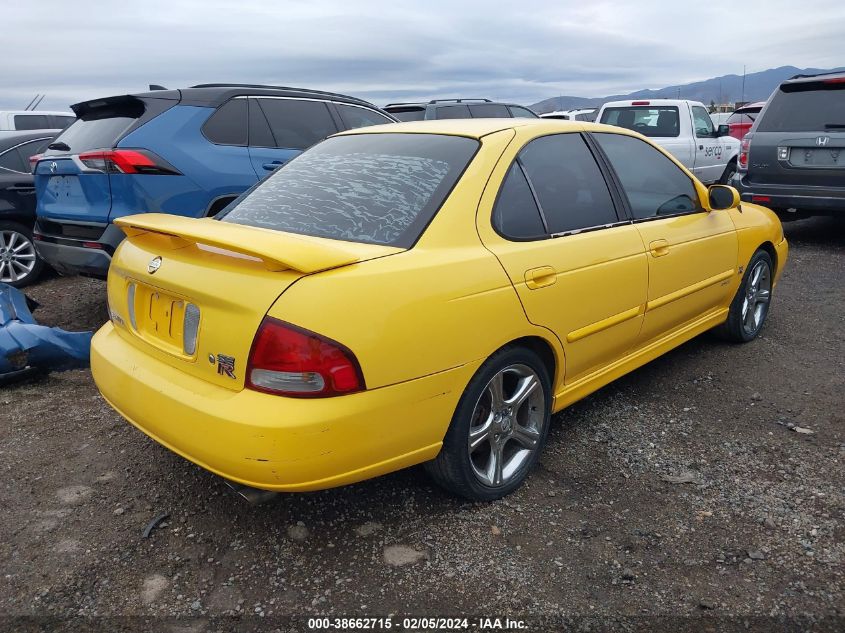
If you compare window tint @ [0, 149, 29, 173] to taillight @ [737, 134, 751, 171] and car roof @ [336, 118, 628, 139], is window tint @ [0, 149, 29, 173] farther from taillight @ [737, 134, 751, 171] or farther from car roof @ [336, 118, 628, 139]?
taillight @ [737, 134, 751, 171]

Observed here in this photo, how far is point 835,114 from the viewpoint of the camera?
Answer: 24.1 ft

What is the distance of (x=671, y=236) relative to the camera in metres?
3.70

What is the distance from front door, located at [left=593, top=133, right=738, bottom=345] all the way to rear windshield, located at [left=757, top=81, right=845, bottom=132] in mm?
4181

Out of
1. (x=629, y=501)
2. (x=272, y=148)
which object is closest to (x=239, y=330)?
(x=629, y=501)

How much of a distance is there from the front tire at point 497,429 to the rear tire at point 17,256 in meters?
5.72

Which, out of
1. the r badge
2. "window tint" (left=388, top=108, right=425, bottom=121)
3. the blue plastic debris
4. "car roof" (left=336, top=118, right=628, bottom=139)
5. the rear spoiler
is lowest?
the blue plastic debris

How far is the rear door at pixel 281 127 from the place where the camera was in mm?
5508

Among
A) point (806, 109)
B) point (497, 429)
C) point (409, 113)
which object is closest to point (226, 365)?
point (497, 429)

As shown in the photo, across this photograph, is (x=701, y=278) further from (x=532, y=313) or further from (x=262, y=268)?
(x=262, y=268)

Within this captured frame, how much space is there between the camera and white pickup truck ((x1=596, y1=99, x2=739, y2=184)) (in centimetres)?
1056

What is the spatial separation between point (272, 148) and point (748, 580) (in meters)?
4.61

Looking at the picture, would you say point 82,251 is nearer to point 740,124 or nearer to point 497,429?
point 497,429

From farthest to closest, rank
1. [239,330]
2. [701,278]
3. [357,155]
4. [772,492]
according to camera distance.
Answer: [701,278], [357,155], [772,492], [239,330]

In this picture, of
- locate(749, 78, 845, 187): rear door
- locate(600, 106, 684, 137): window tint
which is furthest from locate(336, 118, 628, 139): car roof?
locate(600, 106, 684, 137): window tint
